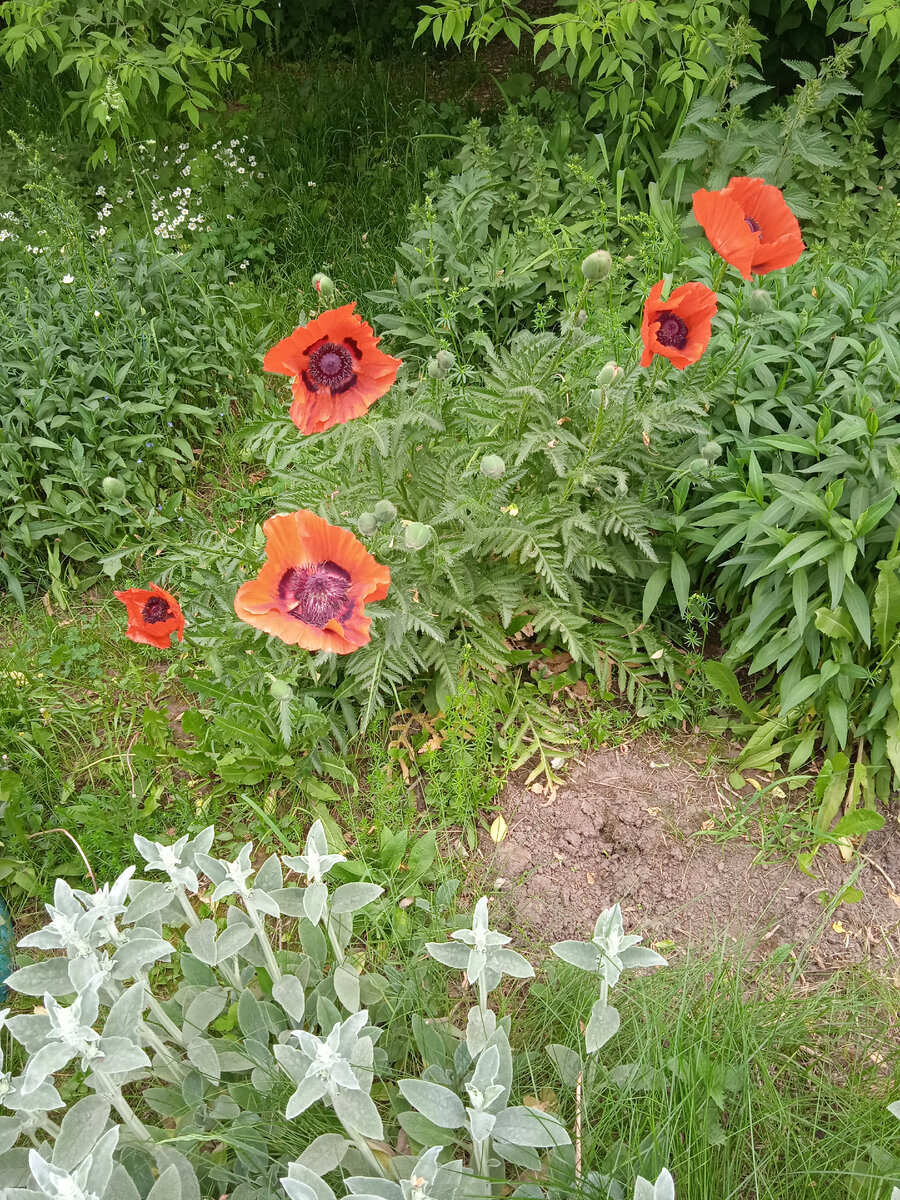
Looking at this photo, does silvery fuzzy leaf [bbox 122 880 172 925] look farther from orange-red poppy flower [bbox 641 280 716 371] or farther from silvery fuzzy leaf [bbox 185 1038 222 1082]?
orange-red poppy flower [bbox 641 280 716 371]

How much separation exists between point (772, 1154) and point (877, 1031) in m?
0.45

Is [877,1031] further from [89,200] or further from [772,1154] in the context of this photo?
[89,200]

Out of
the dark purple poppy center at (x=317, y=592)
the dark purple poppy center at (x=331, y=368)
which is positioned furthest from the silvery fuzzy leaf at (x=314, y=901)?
the dark purple poppy center at (x=331, y=368)

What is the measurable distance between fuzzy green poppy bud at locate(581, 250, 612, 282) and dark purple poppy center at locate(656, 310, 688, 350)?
0.18m

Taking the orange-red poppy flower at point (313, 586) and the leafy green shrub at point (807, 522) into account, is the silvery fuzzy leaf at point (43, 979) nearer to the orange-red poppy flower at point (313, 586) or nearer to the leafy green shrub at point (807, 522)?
the orange-red poppy flower at point (313, 586)

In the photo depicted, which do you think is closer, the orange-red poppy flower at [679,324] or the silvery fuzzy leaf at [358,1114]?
the silvery fuzzy leaf at [358,1114]

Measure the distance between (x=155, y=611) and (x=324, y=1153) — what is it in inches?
55.2

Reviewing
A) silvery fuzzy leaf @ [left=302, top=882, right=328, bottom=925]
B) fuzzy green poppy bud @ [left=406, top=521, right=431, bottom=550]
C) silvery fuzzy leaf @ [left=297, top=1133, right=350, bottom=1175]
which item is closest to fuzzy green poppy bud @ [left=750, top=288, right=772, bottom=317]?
fuzzy green poppy bud @ [left=406, top=521, right=431, bottom=550]

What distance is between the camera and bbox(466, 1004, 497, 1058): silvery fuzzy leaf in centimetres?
161

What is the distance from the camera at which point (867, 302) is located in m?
2.75

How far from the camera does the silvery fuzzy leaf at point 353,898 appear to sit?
1770 millimetres

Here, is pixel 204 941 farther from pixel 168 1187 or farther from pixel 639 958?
pixel 639 958

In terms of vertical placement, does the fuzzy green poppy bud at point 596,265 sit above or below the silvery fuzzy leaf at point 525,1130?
above

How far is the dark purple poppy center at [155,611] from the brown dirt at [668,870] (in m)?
1.05
